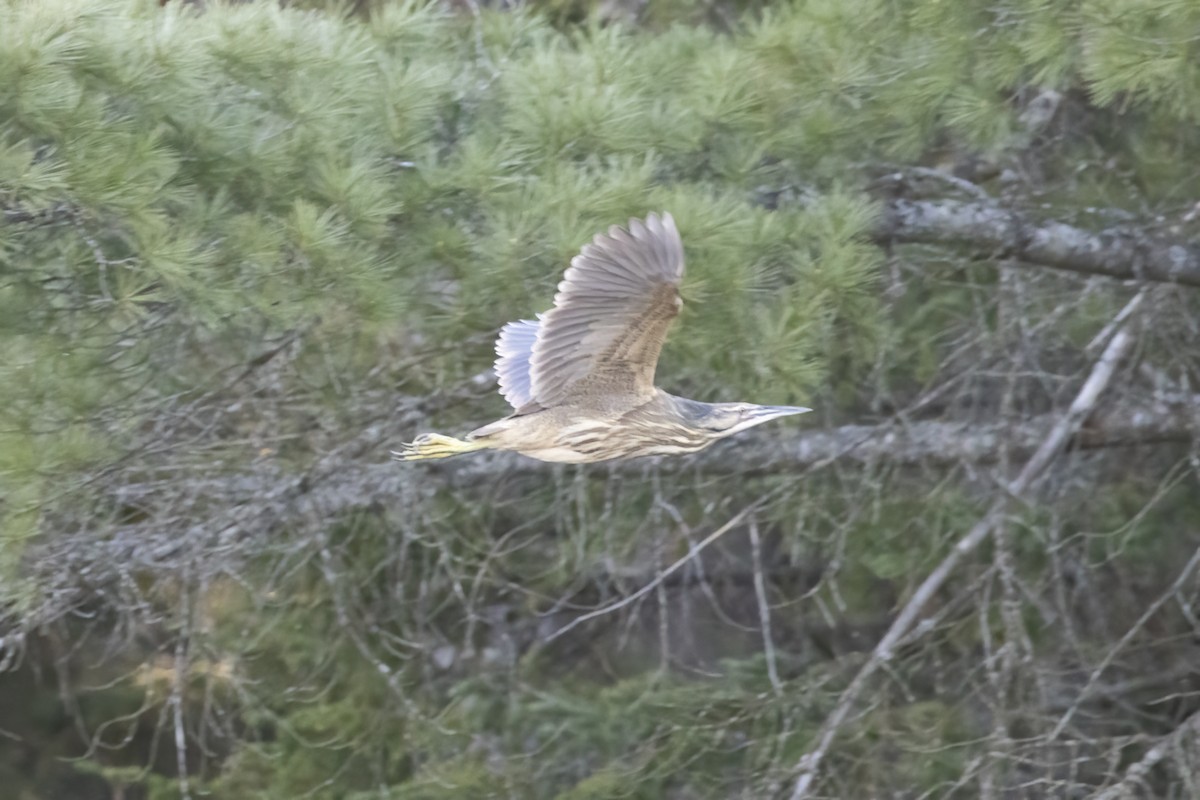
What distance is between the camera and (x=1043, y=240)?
8.87 feet

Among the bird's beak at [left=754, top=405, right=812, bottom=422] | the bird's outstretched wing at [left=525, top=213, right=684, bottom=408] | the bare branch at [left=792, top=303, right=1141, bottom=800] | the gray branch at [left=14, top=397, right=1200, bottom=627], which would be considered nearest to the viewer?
the bird's outstretched wing at [left=525, top=213, right=684, bottom=408]

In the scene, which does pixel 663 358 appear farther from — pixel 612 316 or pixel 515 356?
pixel 612 316

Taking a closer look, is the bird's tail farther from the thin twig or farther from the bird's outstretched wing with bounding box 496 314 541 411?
the thin twig

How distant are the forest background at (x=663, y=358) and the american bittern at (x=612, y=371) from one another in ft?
0.94

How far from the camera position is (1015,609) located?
2793mm

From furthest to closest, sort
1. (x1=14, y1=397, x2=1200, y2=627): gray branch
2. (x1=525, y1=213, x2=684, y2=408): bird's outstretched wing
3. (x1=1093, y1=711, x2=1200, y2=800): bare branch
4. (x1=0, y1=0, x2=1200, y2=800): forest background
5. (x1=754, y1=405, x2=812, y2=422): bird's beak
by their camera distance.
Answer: (x1=14, y1=397, x2=1200, y2=627): gray branch → (x1=1093, y1=711, x2=1200, y2=800): bare branch → (x1=0, y1=0, x2=1200, y2=800): forest background → (x1=754, y1=405, x2=812, y2=422): bird's beak → (x1=525, y1=213, x2=684, y2=408): bird's outstretched wing

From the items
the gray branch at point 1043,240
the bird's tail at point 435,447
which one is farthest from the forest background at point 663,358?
the bird's tail at point 435,447

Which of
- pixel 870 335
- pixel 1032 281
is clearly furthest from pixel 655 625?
pixel 870 335

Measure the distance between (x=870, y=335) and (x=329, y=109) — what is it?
3.21ft

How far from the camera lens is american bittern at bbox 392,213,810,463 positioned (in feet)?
6.05

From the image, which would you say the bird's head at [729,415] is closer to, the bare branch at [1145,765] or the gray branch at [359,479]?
the gray branch at [359,479]

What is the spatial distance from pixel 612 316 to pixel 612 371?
0.10m

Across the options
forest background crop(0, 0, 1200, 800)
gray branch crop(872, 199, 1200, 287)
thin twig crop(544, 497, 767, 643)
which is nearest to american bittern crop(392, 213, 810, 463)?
forest background crop(0, 0, 1200, 800)

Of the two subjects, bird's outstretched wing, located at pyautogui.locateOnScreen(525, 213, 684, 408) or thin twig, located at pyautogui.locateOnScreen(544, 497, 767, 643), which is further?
thin twig, located at pyautogui.locateOnScreen(544, 497, 767, 643)
